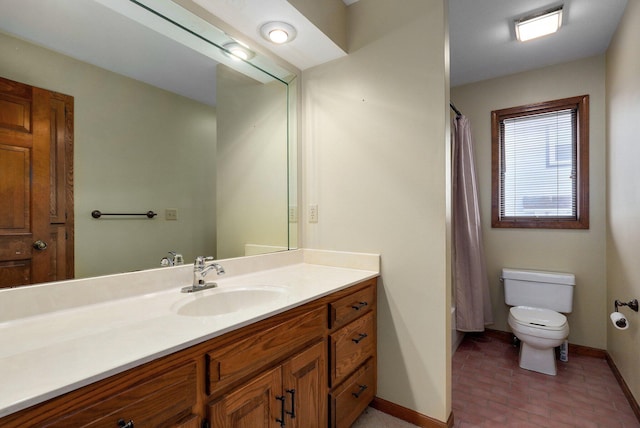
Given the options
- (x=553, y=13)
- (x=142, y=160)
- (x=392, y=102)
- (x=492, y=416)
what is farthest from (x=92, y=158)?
(x=553, y=13)

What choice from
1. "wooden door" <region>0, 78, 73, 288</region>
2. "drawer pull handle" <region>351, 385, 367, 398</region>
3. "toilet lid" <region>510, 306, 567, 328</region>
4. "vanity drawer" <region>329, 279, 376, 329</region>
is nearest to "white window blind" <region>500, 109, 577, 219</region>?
"toilet lid" <region>510, 306, 567, 328</region>

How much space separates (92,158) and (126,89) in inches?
12.4

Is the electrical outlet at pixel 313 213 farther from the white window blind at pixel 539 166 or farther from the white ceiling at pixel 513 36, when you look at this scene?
the white window blind at pixel 539 166

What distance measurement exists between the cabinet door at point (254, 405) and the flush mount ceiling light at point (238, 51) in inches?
62.0

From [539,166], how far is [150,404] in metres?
3.14

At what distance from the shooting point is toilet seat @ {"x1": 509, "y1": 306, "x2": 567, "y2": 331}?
2.12 meters

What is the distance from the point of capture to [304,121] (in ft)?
6.84

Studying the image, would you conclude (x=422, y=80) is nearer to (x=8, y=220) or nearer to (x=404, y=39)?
(x=404, y=39)

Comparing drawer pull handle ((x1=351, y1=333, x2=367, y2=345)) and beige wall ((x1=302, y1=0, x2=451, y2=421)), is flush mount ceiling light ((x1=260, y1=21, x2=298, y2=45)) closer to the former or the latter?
beige wall ((x1=302, y1=0, x2=451, y2=421))

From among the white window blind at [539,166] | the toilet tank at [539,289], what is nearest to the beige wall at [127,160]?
the toilet tank at [539,289]

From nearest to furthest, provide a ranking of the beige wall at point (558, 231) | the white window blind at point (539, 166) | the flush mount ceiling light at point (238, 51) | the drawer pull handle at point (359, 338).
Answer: the drawer pull handle at point (359, 338) < the flush mount ceiling light at point (238, 51) < the beige wall at point (558, 231) < the white window blind at point (539, 166)

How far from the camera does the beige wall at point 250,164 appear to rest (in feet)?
5.55

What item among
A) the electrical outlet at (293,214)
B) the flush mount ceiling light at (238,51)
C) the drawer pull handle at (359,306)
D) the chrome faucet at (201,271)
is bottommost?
the drawer pull handle at (359,306)

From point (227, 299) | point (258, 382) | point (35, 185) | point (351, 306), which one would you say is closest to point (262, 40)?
point (35, 185)
